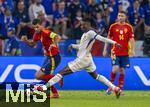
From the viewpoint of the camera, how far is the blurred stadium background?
21109 mm

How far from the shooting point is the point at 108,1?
83.6 ft

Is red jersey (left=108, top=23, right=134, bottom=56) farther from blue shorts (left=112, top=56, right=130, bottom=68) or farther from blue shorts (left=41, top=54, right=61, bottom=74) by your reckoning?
blue shorts (left=41, top=54, right=61, bottom=74)

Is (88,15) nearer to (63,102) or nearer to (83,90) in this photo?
(83,90)

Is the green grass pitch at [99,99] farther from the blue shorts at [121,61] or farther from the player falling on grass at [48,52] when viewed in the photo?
the blue shorts at [121,61]

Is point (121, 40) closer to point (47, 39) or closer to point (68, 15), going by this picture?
point (47, 39)

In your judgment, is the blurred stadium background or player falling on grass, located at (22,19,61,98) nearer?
player falling on grass, located at (22,19,61,98)

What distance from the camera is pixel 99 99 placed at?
17141mm

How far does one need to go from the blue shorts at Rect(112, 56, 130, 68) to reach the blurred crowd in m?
4.17

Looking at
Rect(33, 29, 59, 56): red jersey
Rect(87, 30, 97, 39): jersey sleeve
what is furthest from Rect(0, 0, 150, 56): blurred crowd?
Rect(87, 30, 97, 39): jersey sleeve

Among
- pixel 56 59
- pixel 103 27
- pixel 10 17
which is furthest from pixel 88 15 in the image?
pixel 56 59

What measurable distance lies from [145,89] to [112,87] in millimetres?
4084

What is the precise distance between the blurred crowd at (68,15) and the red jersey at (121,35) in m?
4.20

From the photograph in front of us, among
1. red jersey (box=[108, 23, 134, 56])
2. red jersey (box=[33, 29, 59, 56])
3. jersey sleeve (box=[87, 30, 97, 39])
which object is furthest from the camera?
red jersey (box=[108, 23, 134, 56])

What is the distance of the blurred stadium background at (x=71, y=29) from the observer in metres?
21.1
